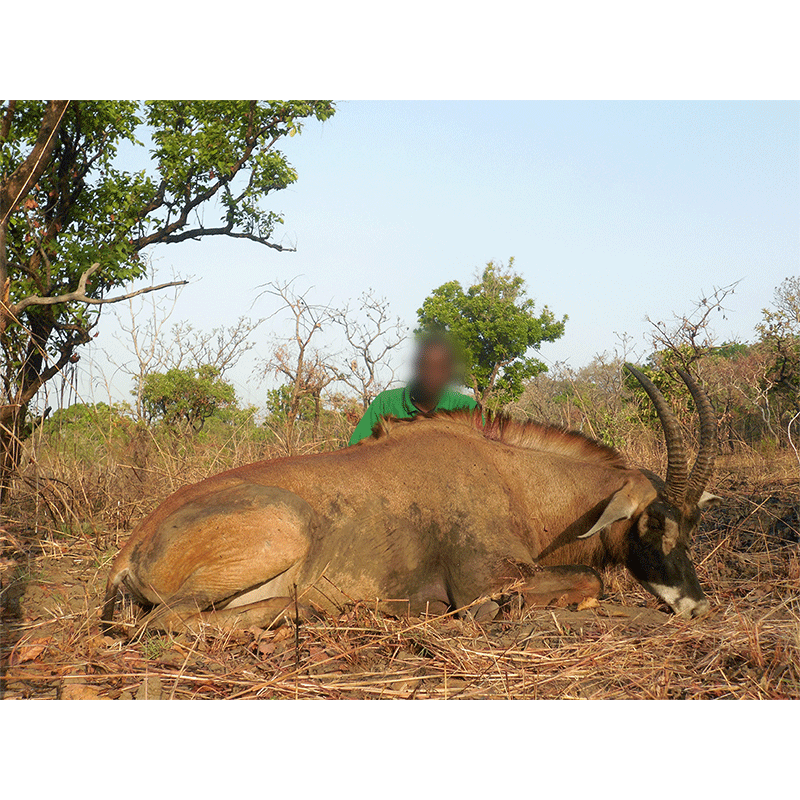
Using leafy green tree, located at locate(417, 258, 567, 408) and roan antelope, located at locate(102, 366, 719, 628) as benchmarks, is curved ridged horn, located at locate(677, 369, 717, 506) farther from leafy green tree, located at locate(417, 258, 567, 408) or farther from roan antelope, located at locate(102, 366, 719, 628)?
leafy green tree, located at locate(417, 258, 567, 408)

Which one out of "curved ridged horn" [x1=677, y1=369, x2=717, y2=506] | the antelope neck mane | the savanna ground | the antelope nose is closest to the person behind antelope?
the antelope neck mane

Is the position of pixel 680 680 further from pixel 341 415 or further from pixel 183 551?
pixel 341 415

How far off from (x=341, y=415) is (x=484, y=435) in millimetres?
3880

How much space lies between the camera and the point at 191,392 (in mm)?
14797

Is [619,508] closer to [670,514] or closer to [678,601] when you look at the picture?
[670,514]

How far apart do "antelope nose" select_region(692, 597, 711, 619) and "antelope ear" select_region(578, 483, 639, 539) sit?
2.20 ft

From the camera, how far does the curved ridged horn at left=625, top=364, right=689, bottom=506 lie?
4668mm

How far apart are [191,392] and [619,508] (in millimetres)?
11628

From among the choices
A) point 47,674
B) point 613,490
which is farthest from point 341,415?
point 47,674

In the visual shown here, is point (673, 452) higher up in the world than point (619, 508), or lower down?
higher up

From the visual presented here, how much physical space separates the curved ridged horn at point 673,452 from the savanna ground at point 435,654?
77 cm

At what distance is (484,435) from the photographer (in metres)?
5.26

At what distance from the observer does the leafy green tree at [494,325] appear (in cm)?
1340

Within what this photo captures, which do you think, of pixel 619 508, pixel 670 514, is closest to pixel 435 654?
pixel 619 508
